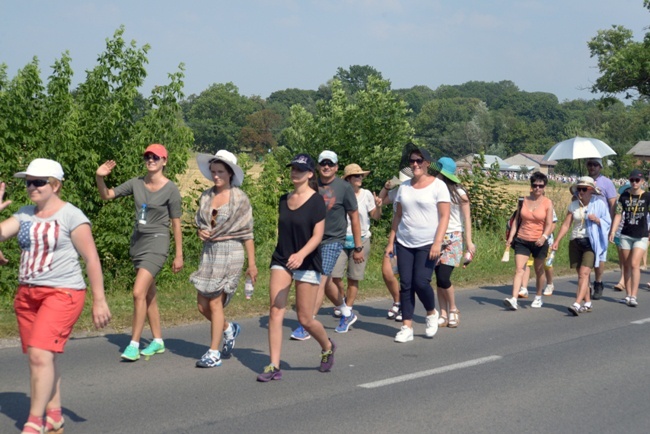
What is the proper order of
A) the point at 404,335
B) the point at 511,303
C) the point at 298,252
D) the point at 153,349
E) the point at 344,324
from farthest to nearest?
1. the point at 511,303
2. the point at 344,324
3. the point at 404,335
4. the point at 153,349
5. the point at 298,252

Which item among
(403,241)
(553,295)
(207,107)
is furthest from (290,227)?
(207,107)

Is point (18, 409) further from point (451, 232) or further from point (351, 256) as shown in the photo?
point (451, 232)

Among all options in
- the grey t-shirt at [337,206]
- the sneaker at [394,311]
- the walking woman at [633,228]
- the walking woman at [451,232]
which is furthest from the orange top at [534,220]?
the grey t-shirt at [337,206]

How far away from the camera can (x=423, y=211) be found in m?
→ 9.13

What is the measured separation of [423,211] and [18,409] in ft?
14.8

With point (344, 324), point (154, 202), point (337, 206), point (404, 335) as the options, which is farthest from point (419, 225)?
point (154, 202)

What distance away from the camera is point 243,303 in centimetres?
1137

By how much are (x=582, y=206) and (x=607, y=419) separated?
6.11m

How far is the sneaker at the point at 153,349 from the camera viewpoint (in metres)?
8.13

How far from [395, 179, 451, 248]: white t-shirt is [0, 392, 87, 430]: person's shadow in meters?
4.13

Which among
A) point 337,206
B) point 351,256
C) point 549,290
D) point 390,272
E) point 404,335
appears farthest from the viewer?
point 549,290

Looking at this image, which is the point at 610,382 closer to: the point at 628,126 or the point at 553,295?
the point at 553,295

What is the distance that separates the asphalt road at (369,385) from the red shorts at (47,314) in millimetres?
773

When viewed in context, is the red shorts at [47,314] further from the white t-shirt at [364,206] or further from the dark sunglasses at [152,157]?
the white t-shirt at [364,206]
